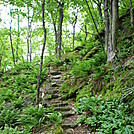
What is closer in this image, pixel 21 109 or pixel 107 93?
pixel 107 93

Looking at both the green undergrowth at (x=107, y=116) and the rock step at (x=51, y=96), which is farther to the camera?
the rock step at (x=51, y=96)

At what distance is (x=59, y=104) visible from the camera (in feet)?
18.8

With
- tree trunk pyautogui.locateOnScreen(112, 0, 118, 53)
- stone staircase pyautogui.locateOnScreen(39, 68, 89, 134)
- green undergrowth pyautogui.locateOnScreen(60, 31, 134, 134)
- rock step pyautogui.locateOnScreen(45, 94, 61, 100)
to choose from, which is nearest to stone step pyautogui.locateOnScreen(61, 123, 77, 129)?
stone staircase pyautogui.locateOnScreen(39, 68, 89, 134)

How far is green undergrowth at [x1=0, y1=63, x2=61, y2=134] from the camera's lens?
14.8ft

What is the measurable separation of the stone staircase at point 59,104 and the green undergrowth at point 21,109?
0.98 feet

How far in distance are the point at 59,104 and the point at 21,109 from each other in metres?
Result: 1.63

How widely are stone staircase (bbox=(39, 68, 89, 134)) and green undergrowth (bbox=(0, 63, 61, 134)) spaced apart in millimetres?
299

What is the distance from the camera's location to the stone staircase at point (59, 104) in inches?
166

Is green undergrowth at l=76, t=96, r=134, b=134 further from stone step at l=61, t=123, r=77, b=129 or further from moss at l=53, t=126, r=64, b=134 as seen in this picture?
moss at l=53, t=126, r=64, b=134

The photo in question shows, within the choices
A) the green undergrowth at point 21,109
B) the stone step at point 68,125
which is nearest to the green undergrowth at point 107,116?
→ the stone step at point 68,125

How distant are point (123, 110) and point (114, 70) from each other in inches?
78.2

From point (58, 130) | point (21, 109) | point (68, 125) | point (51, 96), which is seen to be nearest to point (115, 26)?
point (51, 96)

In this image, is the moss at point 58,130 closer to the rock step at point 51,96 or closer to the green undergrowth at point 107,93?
the green undergrowth at point 107,93

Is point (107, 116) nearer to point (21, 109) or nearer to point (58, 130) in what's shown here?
point (58, 130)
